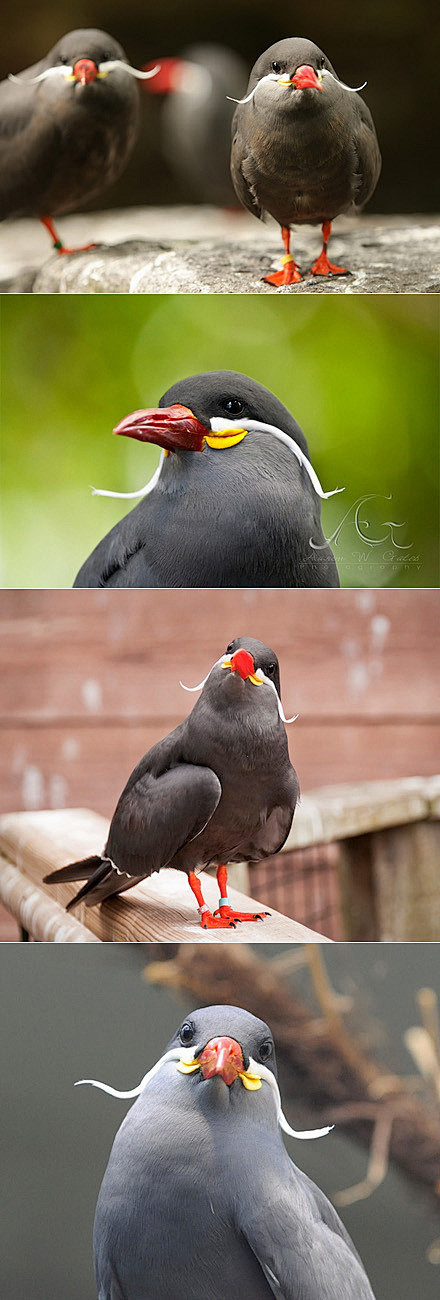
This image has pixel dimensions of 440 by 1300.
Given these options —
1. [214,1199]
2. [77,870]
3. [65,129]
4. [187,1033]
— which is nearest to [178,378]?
[65,129]

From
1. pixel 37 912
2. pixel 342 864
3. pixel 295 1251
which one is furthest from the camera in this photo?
pixel 342 864

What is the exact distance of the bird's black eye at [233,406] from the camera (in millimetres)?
835

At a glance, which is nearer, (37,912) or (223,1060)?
(223,1060)

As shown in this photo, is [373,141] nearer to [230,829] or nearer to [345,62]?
[345,62]

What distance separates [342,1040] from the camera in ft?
3.14

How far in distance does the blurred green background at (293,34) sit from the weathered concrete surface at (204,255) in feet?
0.16

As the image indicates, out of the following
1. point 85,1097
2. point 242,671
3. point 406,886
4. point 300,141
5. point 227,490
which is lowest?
point 85,1097

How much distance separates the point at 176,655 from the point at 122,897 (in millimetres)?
225

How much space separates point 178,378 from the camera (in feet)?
3.47

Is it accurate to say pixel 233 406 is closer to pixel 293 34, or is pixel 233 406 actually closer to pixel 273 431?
pixel 273 431

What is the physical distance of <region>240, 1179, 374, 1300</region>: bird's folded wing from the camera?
2.37 ft

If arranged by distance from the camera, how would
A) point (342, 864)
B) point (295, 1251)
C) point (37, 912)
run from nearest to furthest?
point (295, 1251) < point (37, 912) < point (342, 864)

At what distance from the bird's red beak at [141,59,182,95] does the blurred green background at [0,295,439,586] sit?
25 centimetres

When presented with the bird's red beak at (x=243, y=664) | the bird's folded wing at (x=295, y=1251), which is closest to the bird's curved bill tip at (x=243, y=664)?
the bird's red beak at (x=243, y=664)
